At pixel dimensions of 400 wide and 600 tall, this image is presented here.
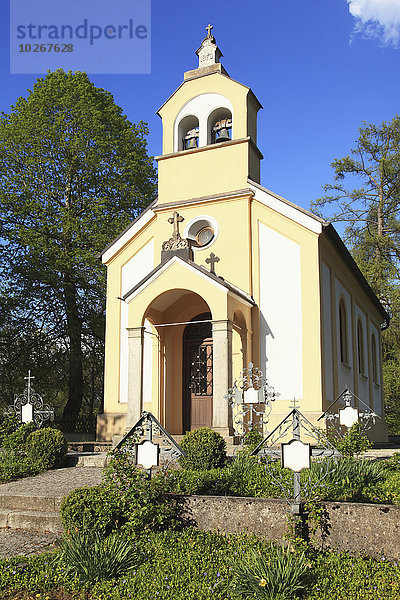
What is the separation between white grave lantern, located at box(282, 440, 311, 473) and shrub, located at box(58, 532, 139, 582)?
1.87 meters

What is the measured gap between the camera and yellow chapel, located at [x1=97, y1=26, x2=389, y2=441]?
1391 centimetres

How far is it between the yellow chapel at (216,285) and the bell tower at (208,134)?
0.11 ft

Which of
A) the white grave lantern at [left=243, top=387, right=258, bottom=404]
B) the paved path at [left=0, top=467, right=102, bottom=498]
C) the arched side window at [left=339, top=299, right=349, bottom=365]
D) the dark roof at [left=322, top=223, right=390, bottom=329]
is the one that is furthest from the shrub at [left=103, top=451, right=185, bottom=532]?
the arched side window at [left=339, top=299, right=349, bottom=365]

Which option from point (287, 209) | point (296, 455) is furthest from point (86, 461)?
point (287, 209)

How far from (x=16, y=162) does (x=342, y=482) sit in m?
20.2

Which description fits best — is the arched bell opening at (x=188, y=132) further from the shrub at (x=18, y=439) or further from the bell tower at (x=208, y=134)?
the shrub at (x=18, y=439)

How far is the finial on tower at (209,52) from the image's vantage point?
16938 mm

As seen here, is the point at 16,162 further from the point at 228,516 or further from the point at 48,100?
the point at 228,516

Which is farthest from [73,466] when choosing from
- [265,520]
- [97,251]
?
[97,251]

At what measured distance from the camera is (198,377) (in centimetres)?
Answer: 1580

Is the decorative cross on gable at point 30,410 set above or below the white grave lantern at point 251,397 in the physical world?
below

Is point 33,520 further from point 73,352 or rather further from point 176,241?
point 73,352

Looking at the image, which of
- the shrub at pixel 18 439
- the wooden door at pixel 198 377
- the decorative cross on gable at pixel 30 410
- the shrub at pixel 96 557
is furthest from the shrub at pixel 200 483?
the wooden door at pixel 198 377

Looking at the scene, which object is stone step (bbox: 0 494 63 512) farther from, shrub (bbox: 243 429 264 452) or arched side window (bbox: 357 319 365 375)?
arched side window (bbox: 357 319 365 375)
